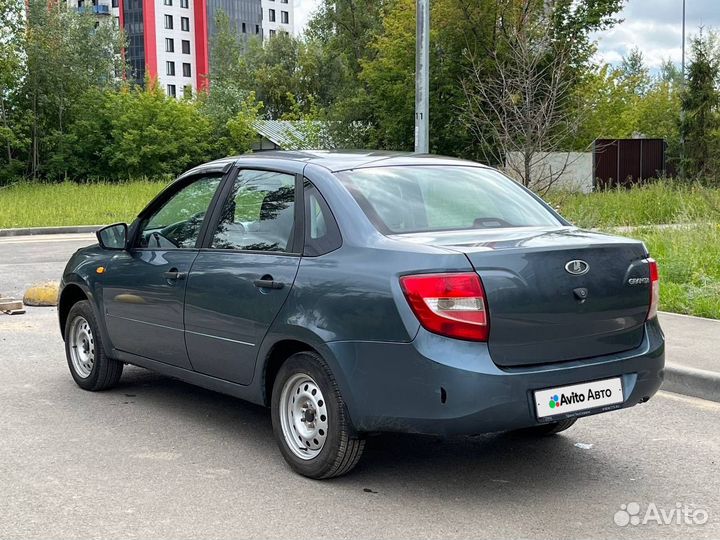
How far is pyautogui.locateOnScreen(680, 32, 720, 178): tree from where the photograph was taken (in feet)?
115

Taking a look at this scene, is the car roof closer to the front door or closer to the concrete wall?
the front door

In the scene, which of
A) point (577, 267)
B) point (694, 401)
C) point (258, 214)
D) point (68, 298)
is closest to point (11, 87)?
point (68, 298)

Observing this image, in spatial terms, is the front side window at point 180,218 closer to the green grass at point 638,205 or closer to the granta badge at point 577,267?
the granta badge at point 577,267

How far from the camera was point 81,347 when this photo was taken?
22.6 feet

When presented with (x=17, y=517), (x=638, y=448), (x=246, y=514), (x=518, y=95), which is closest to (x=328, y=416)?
(x=246, y=514)

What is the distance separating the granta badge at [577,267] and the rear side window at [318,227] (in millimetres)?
1139

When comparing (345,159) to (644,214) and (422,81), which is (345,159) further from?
(644,214)

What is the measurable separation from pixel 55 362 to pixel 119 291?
6.43 feet

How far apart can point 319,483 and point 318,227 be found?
133 centimetres

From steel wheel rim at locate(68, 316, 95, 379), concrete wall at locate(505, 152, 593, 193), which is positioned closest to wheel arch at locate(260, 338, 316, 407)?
steel wheel rim at locate(68, 316, 95, 379)

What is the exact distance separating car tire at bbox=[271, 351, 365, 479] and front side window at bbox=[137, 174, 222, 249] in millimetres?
1304

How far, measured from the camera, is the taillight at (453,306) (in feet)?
13.7

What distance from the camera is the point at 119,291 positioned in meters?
6.20

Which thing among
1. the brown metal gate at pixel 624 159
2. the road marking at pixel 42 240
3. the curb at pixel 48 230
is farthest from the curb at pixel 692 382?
the brown metal gate at pixel 624 159
